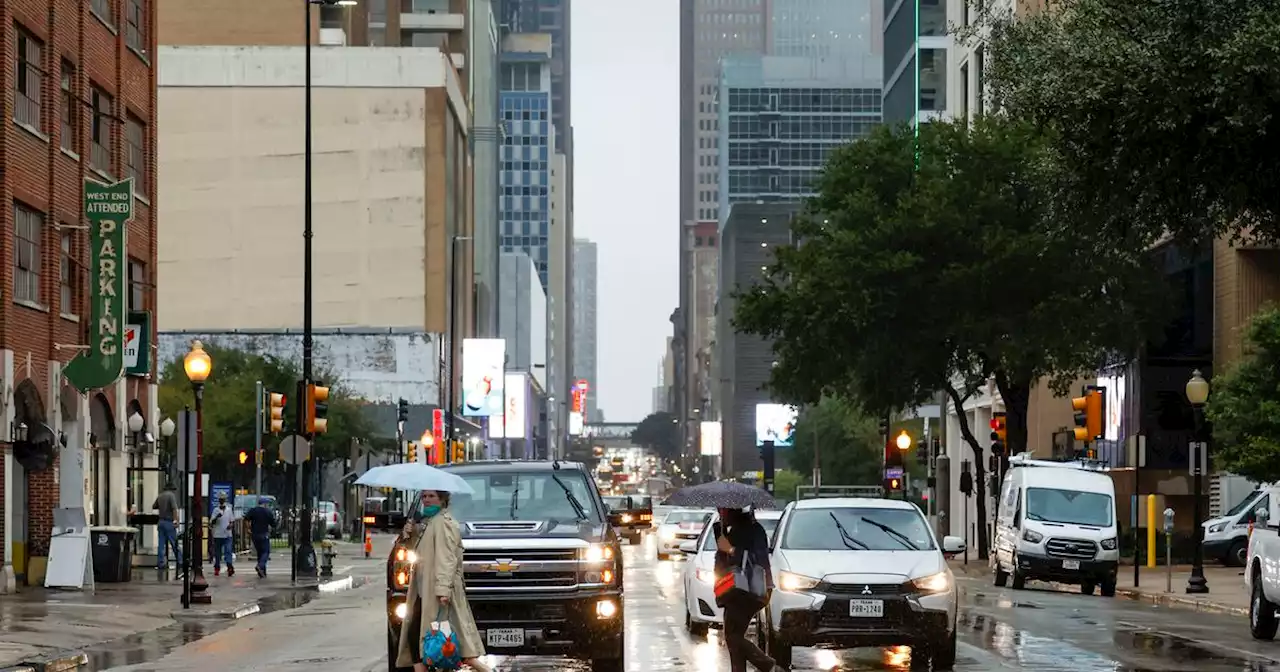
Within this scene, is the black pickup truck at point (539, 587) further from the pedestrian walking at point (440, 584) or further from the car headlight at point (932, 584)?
the car headlight at point (932, 584)

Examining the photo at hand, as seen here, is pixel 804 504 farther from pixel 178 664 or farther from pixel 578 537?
pixel 178 664

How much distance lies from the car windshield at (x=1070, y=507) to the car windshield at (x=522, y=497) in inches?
959

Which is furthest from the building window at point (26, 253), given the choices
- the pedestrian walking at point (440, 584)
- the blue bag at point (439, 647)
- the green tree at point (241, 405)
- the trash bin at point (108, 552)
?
the green tree at point (241, 405)

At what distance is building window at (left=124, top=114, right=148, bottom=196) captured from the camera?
4938cm

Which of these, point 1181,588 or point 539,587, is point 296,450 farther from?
point 539,587

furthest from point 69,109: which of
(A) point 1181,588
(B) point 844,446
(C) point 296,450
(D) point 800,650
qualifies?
(B) point 844,446

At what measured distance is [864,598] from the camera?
21.2 m

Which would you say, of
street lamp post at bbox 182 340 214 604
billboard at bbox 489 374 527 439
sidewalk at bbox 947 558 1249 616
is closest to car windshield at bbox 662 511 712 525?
sidewalk at bbox 947 558 1249 616

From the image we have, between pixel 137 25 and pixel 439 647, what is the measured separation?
3726 cm

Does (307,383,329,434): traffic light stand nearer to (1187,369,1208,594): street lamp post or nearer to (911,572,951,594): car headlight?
(1187,369,1208,594): street lamp post

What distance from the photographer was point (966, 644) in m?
25.2

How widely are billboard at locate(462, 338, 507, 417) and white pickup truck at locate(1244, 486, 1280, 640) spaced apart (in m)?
126

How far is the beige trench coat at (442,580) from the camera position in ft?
53.4

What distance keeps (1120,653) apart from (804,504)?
4.10 metres
